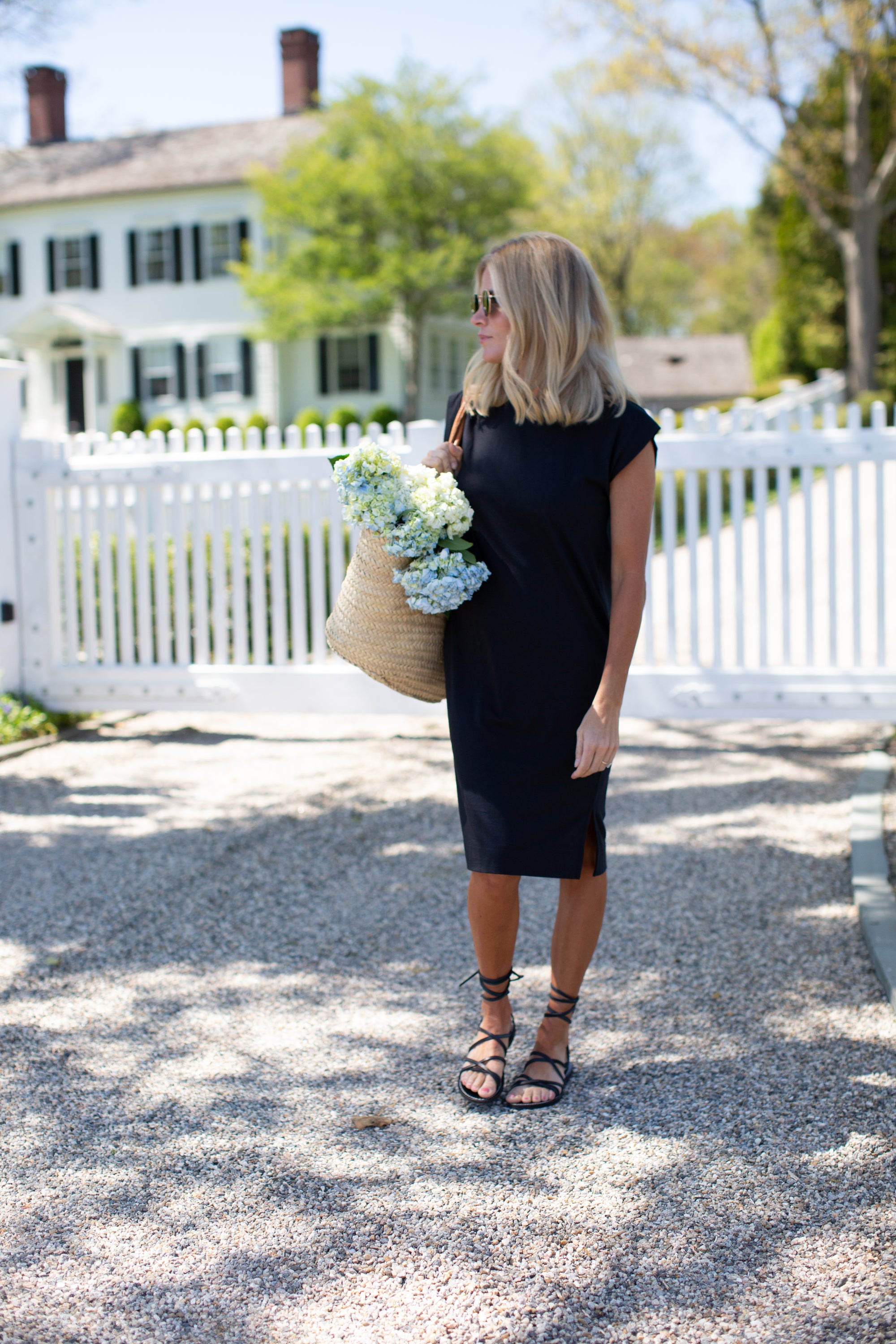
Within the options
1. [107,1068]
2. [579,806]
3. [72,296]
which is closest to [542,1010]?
[579,806]

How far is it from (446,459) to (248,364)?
27.2 m

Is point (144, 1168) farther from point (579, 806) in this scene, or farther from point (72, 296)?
point (72, 296)

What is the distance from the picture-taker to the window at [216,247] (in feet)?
94.2

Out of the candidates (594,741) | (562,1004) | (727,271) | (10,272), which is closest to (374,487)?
(594,741)

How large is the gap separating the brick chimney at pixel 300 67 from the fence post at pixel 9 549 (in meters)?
25.6

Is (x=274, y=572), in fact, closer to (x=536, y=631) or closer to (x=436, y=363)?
(x=536, y=631)

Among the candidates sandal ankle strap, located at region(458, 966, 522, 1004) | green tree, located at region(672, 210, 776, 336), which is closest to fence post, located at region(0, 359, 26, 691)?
sandal ankle strap, located at region(458, 966, 522, 1004)

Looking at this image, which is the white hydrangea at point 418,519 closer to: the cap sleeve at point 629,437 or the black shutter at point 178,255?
the cap sleeve at point 629,437

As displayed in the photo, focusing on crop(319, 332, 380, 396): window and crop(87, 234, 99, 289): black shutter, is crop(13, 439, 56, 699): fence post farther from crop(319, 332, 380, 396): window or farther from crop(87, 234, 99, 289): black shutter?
crop(87, 234, 99, 289): black shutter

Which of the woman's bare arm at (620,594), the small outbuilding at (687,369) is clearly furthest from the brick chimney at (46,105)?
the woman's bare arm at (620,594)

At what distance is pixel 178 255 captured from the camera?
2922 centimetres

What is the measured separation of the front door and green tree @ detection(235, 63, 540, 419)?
19.2ft

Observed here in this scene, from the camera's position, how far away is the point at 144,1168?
8.15 feet

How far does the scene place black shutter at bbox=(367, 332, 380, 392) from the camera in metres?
28.5
